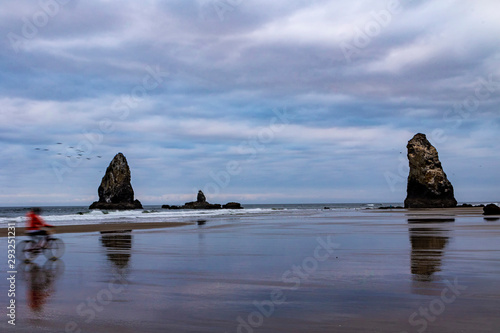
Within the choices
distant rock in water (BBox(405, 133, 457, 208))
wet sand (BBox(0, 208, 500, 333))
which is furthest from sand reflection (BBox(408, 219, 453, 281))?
distant rock in water (BBox(405, 133, 457, 208))

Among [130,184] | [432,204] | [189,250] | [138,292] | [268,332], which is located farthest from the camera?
[130,184]

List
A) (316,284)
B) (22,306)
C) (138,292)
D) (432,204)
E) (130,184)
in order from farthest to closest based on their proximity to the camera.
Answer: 1. (130,184)
2. (432,204)
3. (316,284)
4. (138,292)
5. (22,306)

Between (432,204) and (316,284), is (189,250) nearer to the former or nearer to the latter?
(316,284)

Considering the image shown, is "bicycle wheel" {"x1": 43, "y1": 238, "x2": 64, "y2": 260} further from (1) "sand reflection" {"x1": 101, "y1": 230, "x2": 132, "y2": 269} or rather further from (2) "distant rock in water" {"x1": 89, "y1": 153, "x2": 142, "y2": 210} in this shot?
(2) "distant rock in water" {"x1": 89, "y1": 153, "x2": 142, "y2": 210}

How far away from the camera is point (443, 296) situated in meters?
8.78

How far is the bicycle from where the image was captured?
15.6 m

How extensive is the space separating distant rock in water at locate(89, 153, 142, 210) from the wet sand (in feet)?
391

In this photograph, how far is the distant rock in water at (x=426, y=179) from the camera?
318 feet

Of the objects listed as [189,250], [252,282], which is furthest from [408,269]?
[189,250]

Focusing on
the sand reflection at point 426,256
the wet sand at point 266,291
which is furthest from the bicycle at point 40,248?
the sand reflection at point 426,256

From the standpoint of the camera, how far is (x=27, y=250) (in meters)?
15.7

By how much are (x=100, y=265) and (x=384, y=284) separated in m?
8.37

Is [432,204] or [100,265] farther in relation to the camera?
[432,204]

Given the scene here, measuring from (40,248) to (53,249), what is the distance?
1.39ft
